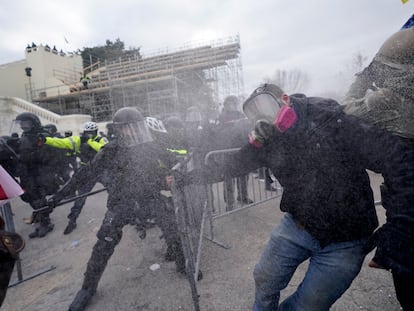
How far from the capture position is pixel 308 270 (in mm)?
1562

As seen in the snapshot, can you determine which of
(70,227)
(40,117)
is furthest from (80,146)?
(40,117)

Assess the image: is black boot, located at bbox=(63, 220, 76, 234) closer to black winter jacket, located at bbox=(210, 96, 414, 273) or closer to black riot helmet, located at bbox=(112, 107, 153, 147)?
black riot helmet, located at bbox=(112, 107, 153, 147)

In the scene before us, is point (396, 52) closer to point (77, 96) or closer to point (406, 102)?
point (406, 102)

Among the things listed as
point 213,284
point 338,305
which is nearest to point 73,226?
point 213,284

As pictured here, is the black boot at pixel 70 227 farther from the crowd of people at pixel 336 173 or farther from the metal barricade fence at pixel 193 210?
the crowd of people at pixel 336 173

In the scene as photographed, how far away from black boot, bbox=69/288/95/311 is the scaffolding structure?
16784 mm

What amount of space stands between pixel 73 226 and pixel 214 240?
2925 millimetres

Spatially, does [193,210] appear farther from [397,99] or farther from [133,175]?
[397,99]

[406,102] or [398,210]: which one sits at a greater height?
[406,102]

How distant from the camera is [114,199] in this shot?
298 cm

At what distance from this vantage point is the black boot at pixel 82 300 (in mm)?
2598

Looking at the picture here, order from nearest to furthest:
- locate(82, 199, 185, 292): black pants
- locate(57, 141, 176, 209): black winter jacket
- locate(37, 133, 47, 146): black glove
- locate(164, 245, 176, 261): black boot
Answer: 1. locate(82, 199, 185, 292): black pants
2. locate(57, 141, 176, 209): black winter jacket
3. locate(164, 245, 176, 261): black boot
4. locate(37, 133, 47, 146): black glove

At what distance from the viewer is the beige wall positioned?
1007 inches

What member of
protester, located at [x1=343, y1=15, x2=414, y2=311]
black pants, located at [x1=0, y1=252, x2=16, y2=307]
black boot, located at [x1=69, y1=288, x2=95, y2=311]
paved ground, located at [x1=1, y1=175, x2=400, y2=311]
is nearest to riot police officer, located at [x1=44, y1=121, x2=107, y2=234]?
paved ground, located at [x1=1, y1=175, x2=400, y2=311]
